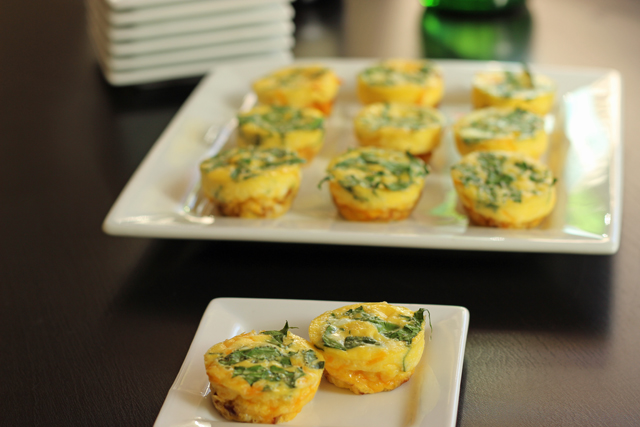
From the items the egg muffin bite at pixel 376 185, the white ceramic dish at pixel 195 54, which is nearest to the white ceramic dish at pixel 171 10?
the white ceramic dish at pixel 195 54

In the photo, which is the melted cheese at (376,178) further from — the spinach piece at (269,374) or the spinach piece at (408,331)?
the spinach piece at (269,374)

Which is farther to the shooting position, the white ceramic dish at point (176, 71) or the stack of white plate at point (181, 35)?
the white ceramic dish at point (176, 71)

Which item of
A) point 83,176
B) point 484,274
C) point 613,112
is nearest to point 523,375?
point 484,274

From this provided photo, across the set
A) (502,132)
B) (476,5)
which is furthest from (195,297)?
(476,5)

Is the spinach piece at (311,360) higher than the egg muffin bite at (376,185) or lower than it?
lower

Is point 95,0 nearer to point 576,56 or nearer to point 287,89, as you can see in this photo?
point 287,89

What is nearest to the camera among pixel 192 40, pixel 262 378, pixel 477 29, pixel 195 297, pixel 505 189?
pixel 262 378

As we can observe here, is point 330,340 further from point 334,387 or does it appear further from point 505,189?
point 505,189
